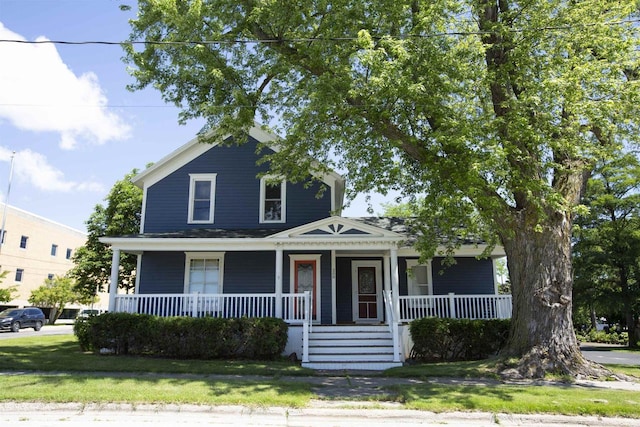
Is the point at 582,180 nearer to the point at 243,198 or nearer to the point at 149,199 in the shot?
the point at 243,198

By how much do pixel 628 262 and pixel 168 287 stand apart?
2158 centimetres

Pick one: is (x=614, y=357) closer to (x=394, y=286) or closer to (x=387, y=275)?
(x=387, y=275)

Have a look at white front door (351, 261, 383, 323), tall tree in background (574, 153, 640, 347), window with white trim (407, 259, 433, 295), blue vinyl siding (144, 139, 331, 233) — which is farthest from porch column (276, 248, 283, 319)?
tall tree in background (574, 153, 640, 347)

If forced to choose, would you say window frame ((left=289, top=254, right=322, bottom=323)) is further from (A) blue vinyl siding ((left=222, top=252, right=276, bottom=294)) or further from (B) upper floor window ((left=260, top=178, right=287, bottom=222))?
(B) upper floor window ((left=260, top=178, right=287, bottom=222))

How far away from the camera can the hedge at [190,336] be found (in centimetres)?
1320

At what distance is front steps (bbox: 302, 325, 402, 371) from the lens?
39.8ft

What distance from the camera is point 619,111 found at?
10.6 metres

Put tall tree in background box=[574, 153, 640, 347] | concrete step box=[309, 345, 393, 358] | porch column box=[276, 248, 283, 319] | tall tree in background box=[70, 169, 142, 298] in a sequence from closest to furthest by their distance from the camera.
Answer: concrete step box=[309, 345, 393, 358] → porch column box=[276, 248, 283, 319] → tall tree in background box=[574, 153, 640, 347] → tall tree in background box=[70, 169, 142, 298]

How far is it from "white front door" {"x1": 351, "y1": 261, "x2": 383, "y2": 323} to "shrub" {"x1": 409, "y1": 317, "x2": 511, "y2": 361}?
3442mm

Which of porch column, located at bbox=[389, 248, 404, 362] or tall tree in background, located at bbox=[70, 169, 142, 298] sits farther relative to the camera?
tall tree in background, located at bbox=[70, 169, 142, 298]

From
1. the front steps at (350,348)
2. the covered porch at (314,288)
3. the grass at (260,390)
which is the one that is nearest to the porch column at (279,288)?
the covered porch at (314,288)

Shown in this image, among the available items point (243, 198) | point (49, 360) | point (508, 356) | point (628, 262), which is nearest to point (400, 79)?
point (508, 356)

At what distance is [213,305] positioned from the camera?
15.7 metres

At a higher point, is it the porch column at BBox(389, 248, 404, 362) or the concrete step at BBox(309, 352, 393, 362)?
the porch column at BBox(389, 248, 404, 362)
